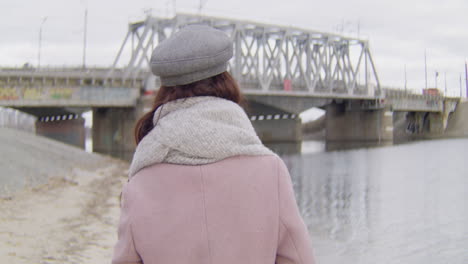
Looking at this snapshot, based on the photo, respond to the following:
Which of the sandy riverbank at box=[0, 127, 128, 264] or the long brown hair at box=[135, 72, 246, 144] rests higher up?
the long brown hair at box=[135, 72, 246, 144]

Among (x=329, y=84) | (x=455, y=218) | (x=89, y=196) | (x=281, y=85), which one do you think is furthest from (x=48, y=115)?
(x=455, y=218)

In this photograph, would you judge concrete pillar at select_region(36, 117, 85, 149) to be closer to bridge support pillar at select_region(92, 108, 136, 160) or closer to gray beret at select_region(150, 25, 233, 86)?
bridge support pillar at select_region(92, 108, 136, 160)

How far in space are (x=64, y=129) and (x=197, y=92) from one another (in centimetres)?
7146

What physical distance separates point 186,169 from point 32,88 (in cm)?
4887

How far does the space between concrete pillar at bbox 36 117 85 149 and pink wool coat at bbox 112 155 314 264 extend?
6789 cm

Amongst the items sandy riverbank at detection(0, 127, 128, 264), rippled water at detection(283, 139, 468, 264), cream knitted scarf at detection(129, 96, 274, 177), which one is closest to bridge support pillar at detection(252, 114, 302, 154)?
rippled water at detection(283, 139, 468, 264)

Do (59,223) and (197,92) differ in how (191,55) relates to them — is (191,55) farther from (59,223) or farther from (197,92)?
(59,223)

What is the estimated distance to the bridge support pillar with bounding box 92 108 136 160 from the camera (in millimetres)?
53531

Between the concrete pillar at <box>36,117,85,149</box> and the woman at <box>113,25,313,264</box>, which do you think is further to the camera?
the concrete pillar at <box>36,117,85,149</box>

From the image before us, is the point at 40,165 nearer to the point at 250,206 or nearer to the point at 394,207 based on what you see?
the point at 394,207

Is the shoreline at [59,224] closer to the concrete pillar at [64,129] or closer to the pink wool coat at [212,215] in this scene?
the pink wool coat at [212,215]

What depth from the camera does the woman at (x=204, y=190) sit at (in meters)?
1.99

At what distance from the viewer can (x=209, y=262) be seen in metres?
1.99

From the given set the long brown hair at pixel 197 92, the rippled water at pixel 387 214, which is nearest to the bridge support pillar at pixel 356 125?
the rippled water at pixel 387 214
